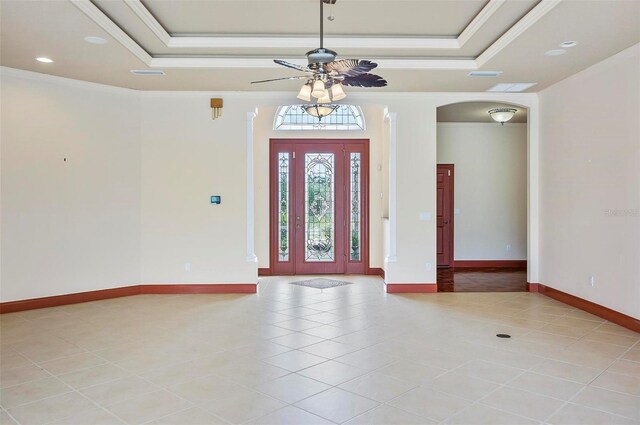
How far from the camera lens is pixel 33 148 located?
591 centimetres

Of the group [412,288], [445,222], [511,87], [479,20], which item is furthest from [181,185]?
[445,222]

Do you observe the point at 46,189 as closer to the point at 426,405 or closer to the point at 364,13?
the point at 364,13

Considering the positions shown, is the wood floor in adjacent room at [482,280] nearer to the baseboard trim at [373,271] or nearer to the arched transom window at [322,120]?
the baseboard trim at [373,271]

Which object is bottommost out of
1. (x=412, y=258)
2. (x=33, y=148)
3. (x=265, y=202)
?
(x=412, y=258)

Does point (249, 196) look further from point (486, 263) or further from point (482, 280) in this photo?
point (486, 263)

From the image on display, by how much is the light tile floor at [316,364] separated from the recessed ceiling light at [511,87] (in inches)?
117

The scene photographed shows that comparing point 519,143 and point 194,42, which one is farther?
point 519,143

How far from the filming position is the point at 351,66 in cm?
382

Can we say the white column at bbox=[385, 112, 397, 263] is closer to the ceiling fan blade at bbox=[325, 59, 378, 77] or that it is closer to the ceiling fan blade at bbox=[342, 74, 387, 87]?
the ceiling fan blade at bbox=[342, 74, 387, 87]

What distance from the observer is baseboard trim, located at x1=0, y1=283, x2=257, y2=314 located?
586 cm

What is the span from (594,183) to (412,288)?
2.77 m

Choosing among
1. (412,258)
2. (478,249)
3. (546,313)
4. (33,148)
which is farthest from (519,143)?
(33,148)

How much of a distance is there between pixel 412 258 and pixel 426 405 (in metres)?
4.05

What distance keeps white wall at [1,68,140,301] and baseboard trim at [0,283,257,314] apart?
0.26 ft
